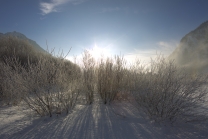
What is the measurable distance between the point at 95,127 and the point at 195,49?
29.5 m

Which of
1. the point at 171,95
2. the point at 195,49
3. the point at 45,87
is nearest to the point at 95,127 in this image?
the point at 45,87

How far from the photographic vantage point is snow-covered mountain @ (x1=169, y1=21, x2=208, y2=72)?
24156 mm

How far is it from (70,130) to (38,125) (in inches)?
29.0

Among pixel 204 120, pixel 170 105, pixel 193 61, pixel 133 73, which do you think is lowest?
pixel 204 120

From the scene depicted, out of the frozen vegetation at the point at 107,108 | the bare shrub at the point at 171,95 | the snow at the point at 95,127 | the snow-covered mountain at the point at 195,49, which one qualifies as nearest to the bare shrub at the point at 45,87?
the frozen vegetation at the point at 107,108

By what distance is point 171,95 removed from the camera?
9.54ft

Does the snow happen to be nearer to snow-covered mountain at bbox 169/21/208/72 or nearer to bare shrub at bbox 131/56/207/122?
bare shrub at bbox 131/56/207/122

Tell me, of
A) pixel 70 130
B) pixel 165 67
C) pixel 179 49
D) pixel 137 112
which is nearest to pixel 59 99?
pixel 70 130

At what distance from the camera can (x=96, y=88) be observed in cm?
470

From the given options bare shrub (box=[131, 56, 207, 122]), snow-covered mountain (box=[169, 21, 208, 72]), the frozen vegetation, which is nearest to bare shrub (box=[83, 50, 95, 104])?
the frozen vegetation

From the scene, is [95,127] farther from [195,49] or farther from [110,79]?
[195,49]

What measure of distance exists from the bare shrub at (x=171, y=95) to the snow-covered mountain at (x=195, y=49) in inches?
935

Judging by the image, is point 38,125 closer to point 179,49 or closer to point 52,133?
point 52,133

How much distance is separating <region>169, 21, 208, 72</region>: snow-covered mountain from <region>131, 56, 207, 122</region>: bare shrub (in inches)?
935
